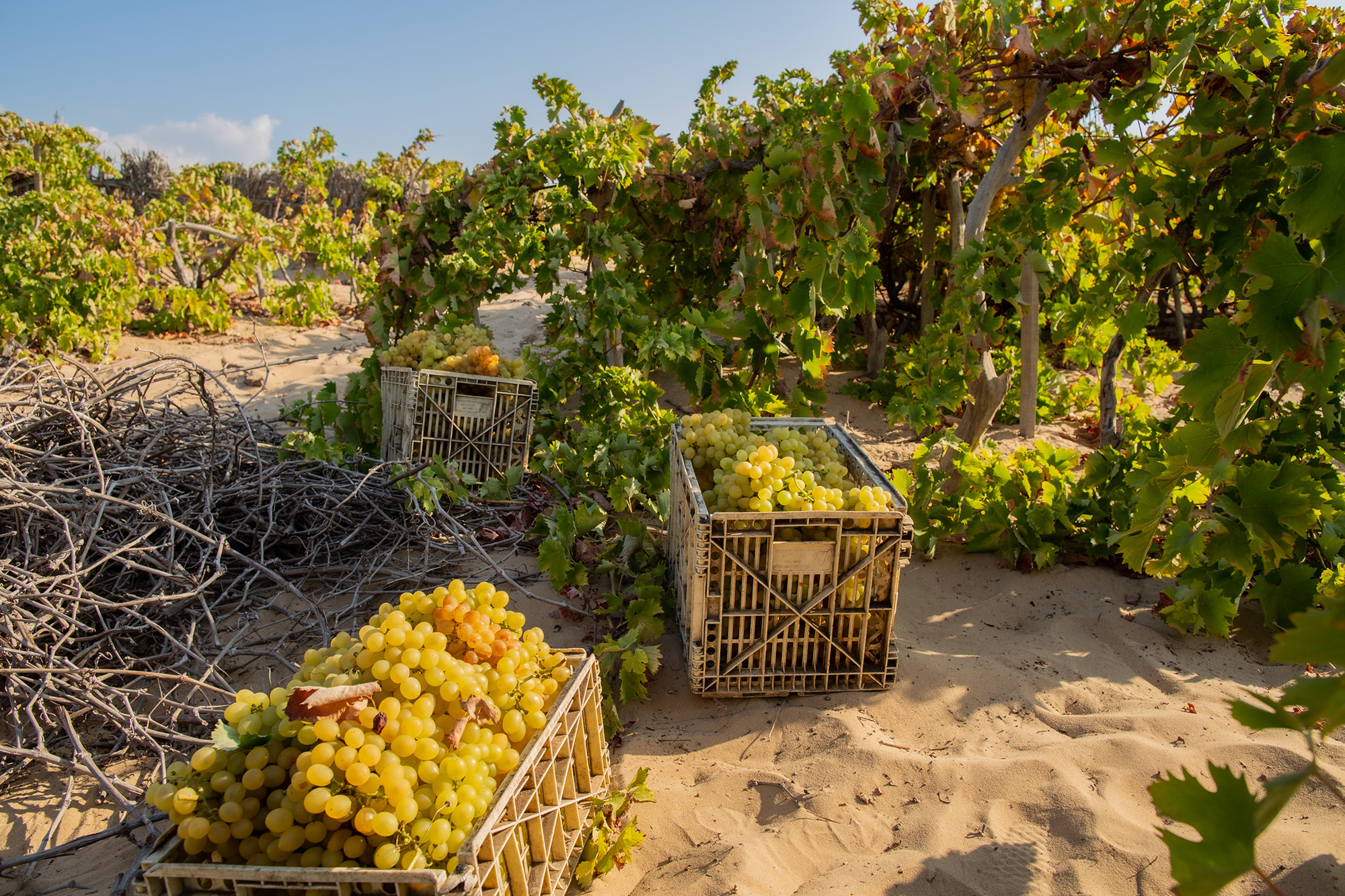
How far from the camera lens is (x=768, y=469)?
2.24 meters

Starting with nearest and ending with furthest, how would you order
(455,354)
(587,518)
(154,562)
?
(154,562) → (587,518) → (455,354)

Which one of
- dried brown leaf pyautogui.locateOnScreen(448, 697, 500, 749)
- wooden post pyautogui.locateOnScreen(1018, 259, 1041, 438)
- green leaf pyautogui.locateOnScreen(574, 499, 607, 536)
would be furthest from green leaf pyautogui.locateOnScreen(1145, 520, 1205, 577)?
dried brown leaf pyautogui.locateOnScreen(448, 697, 500, 749)

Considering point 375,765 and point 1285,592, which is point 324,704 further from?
point 1285,592

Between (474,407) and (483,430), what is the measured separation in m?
0.13

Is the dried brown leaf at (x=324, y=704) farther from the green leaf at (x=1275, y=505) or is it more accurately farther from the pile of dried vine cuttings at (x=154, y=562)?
the green leaf at (x=1275, y=505)

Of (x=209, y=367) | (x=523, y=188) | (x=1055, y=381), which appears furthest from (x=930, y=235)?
(x=209, y=367)

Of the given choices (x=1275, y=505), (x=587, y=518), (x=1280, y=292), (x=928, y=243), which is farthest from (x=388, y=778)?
(x=928, y=243)

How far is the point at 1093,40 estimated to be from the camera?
9.28 feet

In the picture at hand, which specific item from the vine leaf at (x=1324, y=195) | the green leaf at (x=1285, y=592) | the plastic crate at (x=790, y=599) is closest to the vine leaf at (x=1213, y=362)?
the vine leaf at (x=1324, y=195)

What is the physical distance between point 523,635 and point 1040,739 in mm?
1536

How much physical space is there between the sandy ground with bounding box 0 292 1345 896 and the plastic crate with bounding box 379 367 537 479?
1.09 metres

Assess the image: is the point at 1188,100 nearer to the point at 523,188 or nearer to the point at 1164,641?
the point at 1164,641

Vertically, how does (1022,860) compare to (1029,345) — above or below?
below

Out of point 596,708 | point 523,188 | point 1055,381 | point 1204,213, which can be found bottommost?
point 596,708
